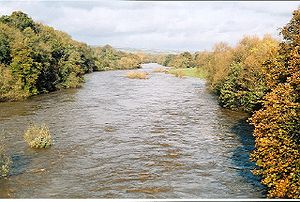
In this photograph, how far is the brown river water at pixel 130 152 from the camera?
62.2ft

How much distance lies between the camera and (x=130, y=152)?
82.2ft

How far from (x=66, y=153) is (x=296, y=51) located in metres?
14.6

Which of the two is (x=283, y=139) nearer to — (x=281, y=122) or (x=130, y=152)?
(x=281, y=122)

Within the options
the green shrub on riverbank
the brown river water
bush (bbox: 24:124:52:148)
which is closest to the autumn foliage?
the brown river water

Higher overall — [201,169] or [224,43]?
[224,43]

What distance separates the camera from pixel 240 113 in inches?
1545

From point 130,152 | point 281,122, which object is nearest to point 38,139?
point 130,152

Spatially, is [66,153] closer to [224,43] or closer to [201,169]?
[201,169]

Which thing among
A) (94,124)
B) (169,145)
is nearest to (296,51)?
(169,145)

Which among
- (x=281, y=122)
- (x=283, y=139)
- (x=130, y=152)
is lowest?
(x=130, y=152)

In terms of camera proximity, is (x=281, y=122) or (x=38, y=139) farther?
(x=38, y=139)

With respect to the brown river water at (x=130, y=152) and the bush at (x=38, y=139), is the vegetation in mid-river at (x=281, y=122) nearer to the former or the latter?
the brown river water at (x=130, y=152)

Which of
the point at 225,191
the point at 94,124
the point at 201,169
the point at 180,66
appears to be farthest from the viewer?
the point at 180,66

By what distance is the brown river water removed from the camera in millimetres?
18969
